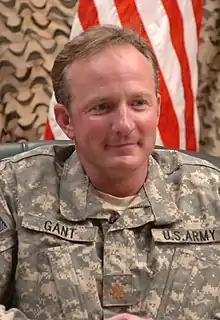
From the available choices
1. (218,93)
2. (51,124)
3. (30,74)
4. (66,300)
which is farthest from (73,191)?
(218,93)

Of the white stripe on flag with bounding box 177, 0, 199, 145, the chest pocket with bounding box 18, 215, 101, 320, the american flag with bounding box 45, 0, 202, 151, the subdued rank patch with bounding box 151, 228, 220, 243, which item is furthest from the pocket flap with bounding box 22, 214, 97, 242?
the white stripe on flag with bounding box 177, 0, 199, 145

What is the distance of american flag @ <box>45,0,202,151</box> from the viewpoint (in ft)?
7.66

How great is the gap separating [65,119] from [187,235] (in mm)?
385

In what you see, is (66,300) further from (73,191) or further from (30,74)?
(30,74)

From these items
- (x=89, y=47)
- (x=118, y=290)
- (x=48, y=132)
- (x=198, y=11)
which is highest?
(x=89, y=47)

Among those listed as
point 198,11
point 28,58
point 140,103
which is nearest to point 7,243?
point 140,103

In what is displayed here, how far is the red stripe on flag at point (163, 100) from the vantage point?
235 cm

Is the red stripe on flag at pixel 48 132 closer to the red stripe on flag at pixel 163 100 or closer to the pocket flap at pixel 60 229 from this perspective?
the red stripe on flag at pixel 163 100

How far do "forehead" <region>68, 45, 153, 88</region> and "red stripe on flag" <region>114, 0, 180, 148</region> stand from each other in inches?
37.9

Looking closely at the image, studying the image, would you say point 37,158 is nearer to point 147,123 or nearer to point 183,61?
point 147,123

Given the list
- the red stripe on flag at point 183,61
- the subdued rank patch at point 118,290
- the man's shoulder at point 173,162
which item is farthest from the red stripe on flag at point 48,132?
the subdued rank patch at point 118,290

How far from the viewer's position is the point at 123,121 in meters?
1.34

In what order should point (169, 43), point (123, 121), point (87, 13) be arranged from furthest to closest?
point (169, 43) → point (87, 13) → point (123, 121)

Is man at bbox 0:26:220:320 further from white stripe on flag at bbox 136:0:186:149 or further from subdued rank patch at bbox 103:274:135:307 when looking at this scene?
white stripe on flag at bbox 136:0:186:149
